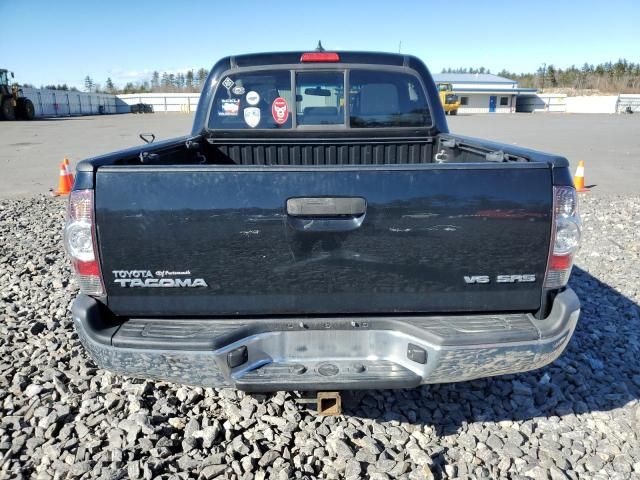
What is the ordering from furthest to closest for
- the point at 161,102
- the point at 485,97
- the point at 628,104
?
1. the point at 161,102
2. the point at 485,97
3. the point at 628,104

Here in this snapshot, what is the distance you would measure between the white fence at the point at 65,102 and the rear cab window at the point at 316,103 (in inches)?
2013

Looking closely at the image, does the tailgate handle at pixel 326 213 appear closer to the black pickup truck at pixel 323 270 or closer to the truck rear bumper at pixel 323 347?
the black pickup truck at pixel 323 270

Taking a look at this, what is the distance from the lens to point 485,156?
9.49ft

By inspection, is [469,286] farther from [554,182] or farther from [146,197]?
[146,197]

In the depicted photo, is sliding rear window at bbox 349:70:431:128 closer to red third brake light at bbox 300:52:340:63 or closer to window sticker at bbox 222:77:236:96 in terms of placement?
red third brake light at bbox 300:52:340:63

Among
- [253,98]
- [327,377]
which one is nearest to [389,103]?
[253,98]

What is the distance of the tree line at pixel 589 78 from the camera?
91375mm

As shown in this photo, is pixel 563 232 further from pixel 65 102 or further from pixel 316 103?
pixel 65 102

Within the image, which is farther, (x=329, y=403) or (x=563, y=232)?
(x=329, y=403)

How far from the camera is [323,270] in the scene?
2.10 m

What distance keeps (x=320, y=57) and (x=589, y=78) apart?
121 metres

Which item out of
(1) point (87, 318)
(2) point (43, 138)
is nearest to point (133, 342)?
(1) point (87, 318)

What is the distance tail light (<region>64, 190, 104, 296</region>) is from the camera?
2025 millimetres

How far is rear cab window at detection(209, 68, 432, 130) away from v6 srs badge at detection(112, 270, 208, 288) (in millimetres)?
2051
